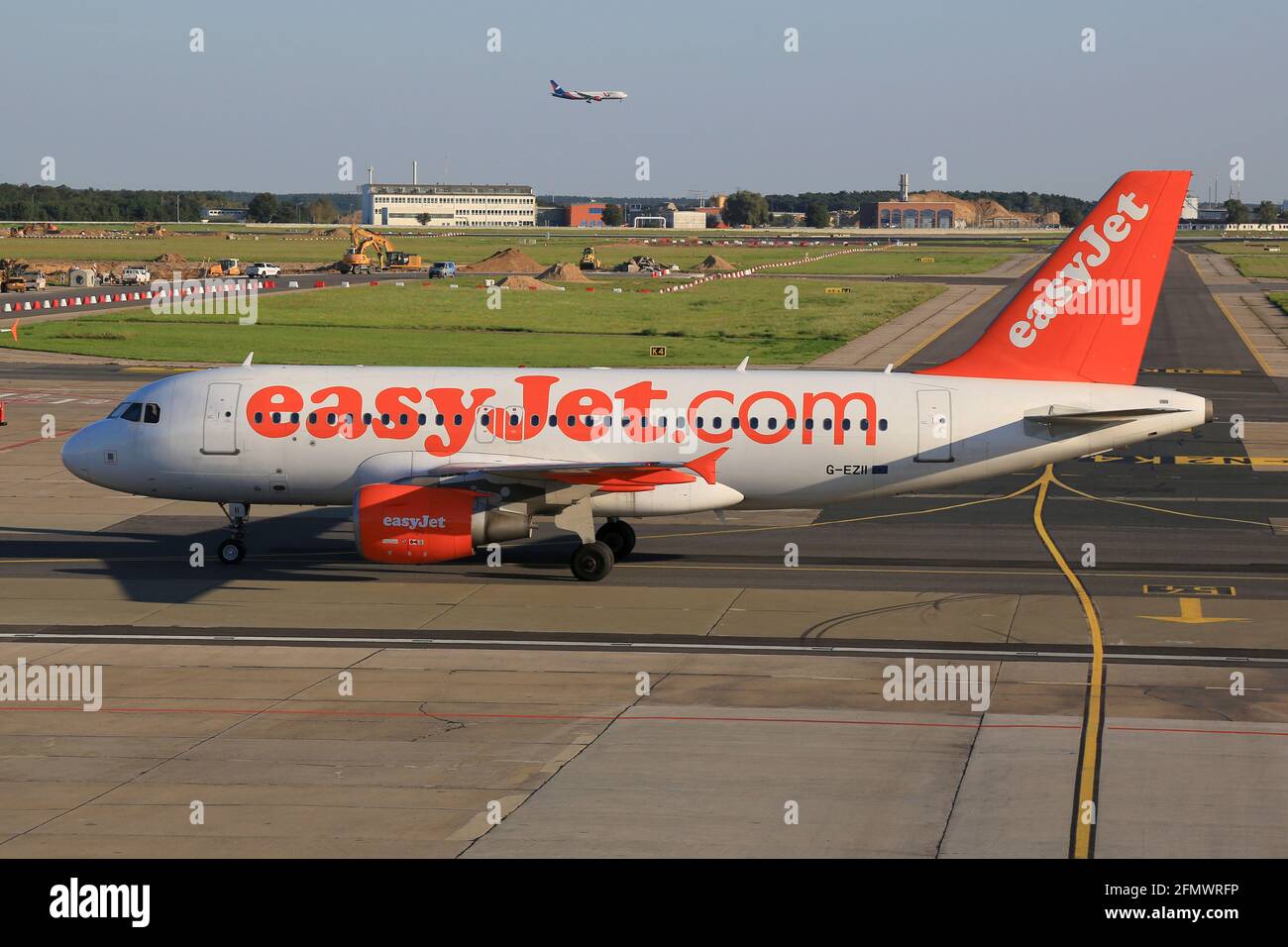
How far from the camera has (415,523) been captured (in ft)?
110

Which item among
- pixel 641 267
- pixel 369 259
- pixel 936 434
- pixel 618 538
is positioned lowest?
pixel 618 538

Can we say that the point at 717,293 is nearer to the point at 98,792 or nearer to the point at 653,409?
the point at 653,409

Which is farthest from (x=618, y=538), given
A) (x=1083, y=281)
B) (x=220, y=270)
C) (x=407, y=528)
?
(x=220, y=270)

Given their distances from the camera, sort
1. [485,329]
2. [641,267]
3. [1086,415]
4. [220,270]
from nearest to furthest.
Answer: [1086,415] → [485,329] → [220,270] → [641,267]

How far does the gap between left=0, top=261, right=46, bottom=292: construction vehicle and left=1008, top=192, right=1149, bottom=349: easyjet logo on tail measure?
4649 inches

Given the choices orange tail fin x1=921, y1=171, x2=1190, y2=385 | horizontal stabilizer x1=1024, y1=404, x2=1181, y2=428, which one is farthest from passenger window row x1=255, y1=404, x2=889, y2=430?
orange tail fin x1=921, y1=171, x2=1190, y2=385

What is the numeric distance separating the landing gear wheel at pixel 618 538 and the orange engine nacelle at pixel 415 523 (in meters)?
5.56

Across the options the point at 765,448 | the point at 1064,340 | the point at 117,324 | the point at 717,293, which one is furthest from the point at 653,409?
the point at 717,293

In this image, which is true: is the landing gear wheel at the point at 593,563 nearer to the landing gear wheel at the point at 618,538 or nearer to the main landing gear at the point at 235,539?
the landing gear wheel at the point at 618,538

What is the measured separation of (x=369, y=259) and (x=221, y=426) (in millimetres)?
148442

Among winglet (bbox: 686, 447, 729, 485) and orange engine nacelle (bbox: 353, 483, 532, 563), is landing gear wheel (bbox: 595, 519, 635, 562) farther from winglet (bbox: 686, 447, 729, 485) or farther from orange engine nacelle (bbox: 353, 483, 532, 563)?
orange engine nacelle (bbox: 353, 483, 532, 563)

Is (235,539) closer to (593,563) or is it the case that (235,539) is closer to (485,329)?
(593,563)

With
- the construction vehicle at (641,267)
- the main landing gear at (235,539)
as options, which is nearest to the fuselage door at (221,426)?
the main landing gear at (235,539)
